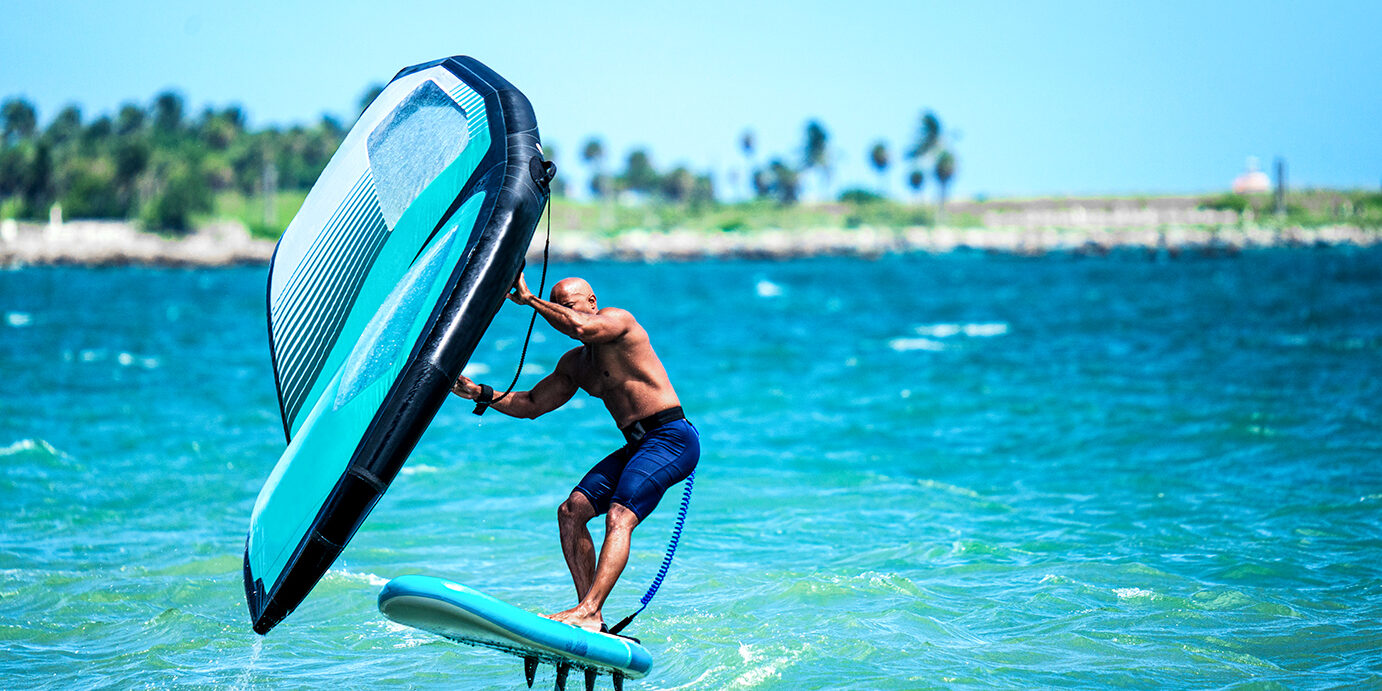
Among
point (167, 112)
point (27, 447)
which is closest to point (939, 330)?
point (27, 447)

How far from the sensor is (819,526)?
11.0 meters

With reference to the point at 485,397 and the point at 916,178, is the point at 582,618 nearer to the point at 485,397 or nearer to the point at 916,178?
the point at 485,397

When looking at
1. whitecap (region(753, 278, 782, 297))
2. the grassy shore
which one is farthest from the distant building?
whitecap (region(753, 278, 782, 297))

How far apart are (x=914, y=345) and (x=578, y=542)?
25.9 metres

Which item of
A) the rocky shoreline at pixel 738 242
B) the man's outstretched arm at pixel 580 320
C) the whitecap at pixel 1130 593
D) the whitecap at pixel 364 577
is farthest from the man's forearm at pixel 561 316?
the rocky shoreline at pixel 738 242

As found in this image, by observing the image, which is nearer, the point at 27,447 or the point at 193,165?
the point at 27,447

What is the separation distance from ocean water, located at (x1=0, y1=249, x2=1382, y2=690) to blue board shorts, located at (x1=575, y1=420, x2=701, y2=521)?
64.8 inches

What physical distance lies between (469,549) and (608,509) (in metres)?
4.91

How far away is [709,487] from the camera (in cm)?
1286

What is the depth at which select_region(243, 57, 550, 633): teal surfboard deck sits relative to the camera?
195 inches

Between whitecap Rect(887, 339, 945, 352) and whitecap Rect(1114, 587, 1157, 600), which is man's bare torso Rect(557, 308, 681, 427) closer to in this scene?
whitecap Rect(1114, 587, 1157, 600)

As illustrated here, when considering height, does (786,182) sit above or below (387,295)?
above

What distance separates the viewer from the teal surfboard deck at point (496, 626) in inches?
195

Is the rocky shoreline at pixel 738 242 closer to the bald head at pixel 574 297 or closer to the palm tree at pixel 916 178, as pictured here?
the palm tree at pixel 916 178
